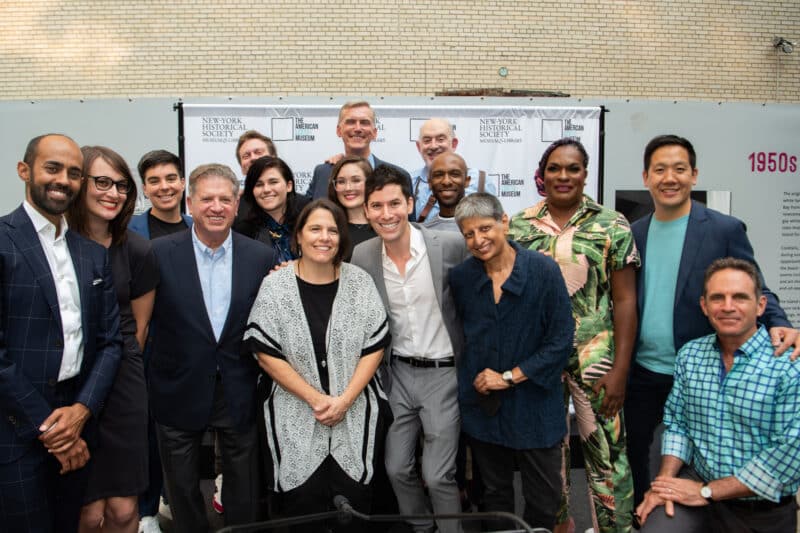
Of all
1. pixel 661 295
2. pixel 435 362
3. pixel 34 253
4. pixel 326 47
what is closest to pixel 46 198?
pixel 34 253

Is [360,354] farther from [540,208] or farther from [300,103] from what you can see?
[300,103]

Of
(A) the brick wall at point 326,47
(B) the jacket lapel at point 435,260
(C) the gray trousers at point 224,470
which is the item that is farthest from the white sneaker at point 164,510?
(A) the brick wall at point 326,47

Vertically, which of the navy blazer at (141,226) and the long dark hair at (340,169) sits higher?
the long dark hair at (340,169)

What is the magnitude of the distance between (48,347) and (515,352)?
196cm

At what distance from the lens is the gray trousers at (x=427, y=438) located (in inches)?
112

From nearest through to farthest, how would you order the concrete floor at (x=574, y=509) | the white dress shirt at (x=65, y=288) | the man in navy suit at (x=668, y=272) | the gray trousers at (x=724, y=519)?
the white dress shirt at (x=65, y=288)
the gray trousers at (x=724, y=519)
the man in navy suit at (x=668, y=272)
the concrete floor at (x=574, y=509)

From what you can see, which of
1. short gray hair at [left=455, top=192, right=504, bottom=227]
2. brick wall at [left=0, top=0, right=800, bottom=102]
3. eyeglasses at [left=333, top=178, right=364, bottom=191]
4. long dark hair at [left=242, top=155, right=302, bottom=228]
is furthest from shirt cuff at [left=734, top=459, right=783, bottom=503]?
brick wall at [left=0, top=0, right=800, bottom=102]

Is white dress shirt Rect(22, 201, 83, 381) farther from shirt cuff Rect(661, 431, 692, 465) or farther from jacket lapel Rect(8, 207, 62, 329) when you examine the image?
shirt cuff Rect(661, 431, 692, 465)

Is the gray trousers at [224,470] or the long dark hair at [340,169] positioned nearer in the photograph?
the gray trousers at [224,470]

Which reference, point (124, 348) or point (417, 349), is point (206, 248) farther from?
point (417, 349)

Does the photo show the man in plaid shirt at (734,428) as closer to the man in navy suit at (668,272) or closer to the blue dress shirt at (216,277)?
the man in navy suit at (668,272)

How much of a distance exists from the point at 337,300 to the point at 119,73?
835cm

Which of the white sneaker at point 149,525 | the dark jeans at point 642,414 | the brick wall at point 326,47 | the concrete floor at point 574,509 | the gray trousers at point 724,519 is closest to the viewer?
the gray trousers at point 724,519

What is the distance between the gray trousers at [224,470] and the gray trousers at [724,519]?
1855 millimetres
